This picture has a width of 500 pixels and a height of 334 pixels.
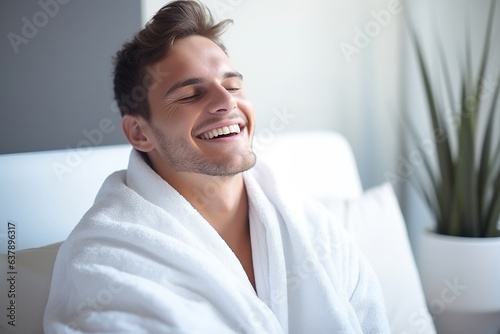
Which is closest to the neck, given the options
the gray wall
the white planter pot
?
the gray wall

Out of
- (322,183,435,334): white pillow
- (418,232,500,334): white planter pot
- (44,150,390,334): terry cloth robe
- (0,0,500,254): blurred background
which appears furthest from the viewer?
(418,232,500,334): white planter pot

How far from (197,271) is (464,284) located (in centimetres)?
133

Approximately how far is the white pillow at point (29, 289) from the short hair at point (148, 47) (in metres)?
0.40

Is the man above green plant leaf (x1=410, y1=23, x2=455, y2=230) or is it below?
above

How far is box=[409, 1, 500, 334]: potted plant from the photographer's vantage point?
2.10 metres

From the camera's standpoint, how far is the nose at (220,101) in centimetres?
132

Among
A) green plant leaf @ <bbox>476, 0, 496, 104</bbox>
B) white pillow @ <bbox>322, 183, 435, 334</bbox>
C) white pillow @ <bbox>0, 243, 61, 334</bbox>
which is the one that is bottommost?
white pillow @ <bbox>322, 183, 435, 334</bbox>

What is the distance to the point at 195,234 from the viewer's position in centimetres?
128

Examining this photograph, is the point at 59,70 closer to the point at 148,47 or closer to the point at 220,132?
the point at 148,47

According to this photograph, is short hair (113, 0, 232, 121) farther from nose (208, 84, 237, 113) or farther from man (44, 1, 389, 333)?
nose (208, 84, 237, 113)

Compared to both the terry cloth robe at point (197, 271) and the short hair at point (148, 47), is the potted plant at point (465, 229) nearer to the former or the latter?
the terry cloth robe at point (197, 271)

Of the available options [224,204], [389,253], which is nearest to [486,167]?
[389,253]

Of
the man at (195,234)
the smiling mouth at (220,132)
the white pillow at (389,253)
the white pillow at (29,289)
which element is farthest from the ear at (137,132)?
the white pillow at (389,253)

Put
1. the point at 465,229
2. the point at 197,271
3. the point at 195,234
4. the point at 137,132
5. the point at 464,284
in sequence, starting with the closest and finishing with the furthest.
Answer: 1. the point at 197,271
2. the point at 195,234
3. the point at 137,132
4. the point at 464,284
5. the point at 465,229
